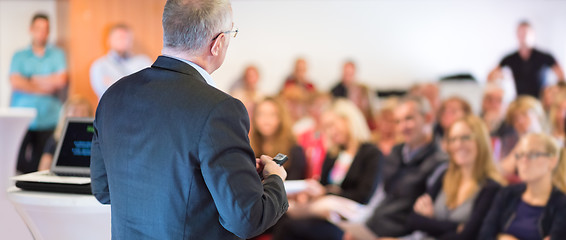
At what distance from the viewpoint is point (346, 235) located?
4.01 metres

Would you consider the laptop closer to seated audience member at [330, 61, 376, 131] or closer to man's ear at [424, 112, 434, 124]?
man's ear at [424, 112, 434, 124]

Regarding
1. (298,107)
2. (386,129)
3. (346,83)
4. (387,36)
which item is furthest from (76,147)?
(387,36)

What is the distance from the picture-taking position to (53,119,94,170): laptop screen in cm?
212

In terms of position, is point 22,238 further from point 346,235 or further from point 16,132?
point 346,235

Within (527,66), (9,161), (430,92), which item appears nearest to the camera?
(9,161)

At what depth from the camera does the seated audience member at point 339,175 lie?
3980mm

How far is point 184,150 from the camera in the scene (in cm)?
128

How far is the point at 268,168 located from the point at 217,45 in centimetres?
30

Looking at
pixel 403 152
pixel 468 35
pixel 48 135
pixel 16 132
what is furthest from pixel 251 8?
pixel 16 132

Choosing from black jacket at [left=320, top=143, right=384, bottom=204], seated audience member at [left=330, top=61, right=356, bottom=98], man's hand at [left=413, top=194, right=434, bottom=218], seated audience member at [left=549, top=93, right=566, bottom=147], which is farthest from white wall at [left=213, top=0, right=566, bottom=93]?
man's hand at [left=413, top=194, right=434, bottom=218]

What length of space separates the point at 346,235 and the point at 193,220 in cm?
281

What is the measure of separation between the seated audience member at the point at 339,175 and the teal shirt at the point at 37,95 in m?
2.69

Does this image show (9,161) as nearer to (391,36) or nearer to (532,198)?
(532,198)

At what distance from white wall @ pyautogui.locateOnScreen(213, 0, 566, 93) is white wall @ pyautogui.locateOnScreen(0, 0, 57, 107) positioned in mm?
3102
